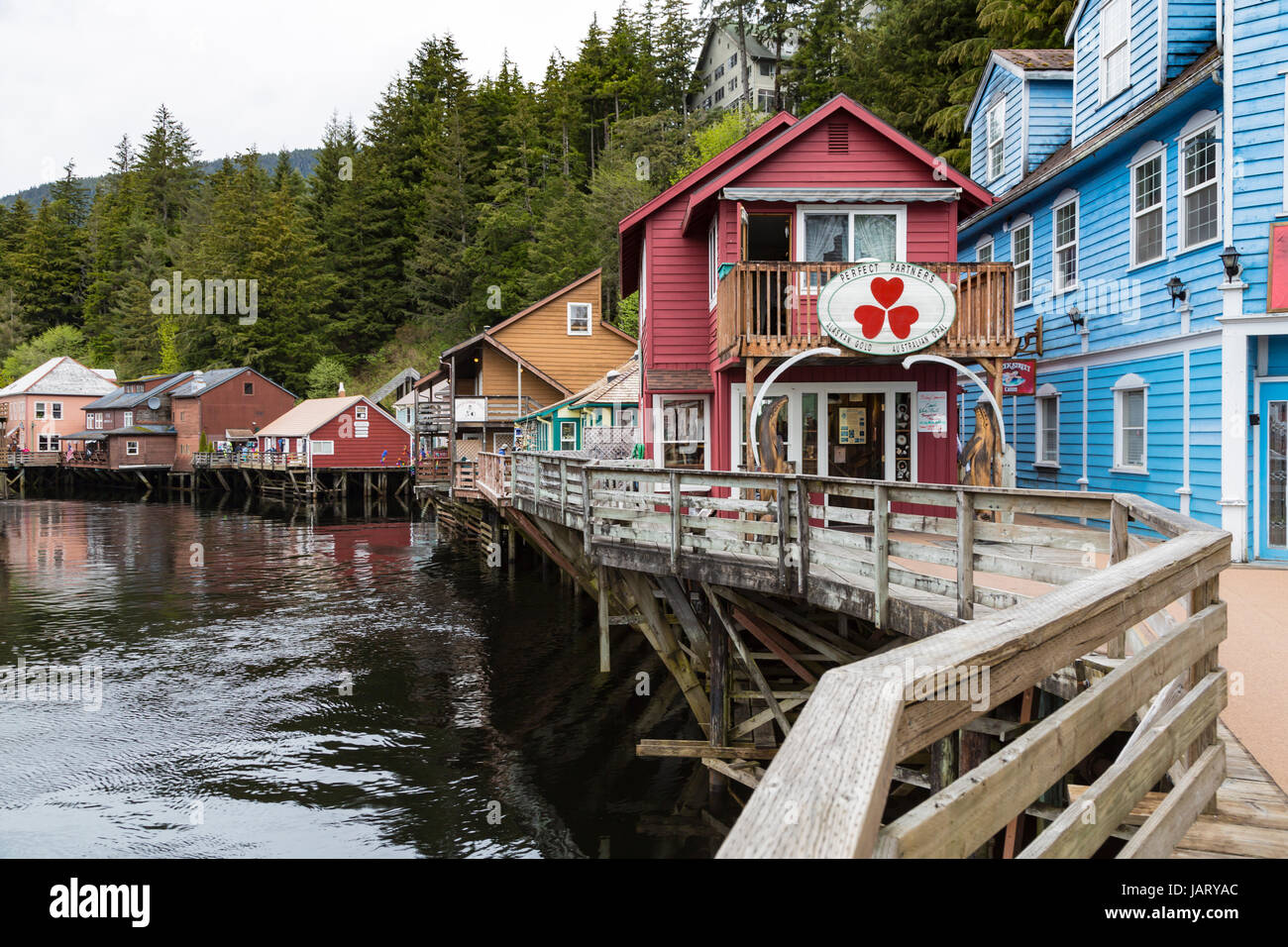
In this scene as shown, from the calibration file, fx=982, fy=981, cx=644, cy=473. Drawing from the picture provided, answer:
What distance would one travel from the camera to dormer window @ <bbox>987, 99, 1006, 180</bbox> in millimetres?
22984

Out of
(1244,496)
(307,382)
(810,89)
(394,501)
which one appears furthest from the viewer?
(307,382)

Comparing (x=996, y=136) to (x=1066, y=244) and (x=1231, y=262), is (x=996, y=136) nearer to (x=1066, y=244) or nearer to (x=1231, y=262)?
(x=1066, y=244)

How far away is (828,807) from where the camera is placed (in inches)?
65.3

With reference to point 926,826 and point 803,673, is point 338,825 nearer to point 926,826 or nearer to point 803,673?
point 803,673

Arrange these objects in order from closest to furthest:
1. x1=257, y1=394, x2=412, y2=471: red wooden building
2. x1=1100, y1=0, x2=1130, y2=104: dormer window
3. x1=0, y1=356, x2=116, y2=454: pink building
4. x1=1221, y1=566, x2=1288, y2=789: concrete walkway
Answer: x1=1221, y1=566, x2=1288, y2=789: concrete walkway < x1=1100, y1=0, x2=1130, y2=104: dormer window < x1=257, y1=394, x2=412, y2=471: red wooden building < x1=0, y1=356, x2=116, y2=454: pink building

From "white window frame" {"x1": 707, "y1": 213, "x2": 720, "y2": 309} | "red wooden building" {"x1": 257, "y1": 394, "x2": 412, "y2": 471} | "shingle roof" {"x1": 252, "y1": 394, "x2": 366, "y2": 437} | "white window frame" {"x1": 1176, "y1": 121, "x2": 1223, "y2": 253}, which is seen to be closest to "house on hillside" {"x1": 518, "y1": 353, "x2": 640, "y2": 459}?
"white window frame" {"x1": 707, "y1": 213, "x2": 720, "y2": 309}

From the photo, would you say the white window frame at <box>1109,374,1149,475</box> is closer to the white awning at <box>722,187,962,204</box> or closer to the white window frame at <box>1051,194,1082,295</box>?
the white window frame at <box>1051,194,1082,295</box>

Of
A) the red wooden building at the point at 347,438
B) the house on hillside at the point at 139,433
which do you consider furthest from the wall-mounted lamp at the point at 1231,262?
the house on hillside at the point at 139,433

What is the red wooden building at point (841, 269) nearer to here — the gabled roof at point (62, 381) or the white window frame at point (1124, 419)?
the white window frame at point (1124, 419)

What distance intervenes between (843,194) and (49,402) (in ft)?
302

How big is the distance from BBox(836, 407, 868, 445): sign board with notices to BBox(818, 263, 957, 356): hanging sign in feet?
7.09

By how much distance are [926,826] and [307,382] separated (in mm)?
82444

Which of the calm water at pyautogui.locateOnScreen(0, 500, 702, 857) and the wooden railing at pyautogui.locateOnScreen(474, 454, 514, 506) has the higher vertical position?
the wooden railing at pyautogui.locateOnScreen(474, 454, 514, 506)

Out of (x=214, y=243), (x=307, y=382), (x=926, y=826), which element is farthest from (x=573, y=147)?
(x=926, y=826)
